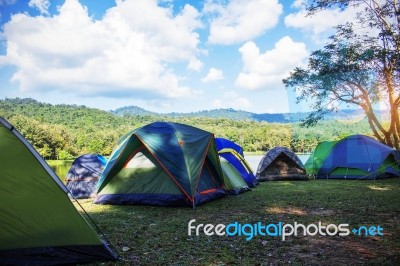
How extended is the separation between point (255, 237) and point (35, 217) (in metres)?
3.29

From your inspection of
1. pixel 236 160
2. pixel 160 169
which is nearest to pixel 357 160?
pixel 236 160

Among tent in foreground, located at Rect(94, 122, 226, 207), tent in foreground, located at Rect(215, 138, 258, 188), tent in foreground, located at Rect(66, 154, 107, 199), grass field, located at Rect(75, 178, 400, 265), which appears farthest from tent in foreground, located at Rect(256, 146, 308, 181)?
tent in foreground, located at Rect(66, 154, 107, 199)

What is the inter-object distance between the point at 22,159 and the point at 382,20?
66.7 feet

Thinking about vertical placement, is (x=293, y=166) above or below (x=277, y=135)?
below

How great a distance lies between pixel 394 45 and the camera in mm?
18125

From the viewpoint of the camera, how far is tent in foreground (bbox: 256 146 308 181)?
15.6 metres

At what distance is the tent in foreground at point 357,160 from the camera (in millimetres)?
15105

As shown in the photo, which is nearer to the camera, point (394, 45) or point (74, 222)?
point (74, 222)

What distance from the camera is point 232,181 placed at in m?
10.8

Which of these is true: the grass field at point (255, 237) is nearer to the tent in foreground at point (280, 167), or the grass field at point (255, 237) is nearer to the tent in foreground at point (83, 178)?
the tent in foreground at point (83, 178)

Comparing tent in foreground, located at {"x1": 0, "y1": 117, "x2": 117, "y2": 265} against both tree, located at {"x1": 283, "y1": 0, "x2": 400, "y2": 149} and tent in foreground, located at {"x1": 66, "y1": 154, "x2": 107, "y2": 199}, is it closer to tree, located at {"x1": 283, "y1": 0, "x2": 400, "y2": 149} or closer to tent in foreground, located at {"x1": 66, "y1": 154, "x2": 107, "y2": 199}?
tent in foreground, located at {"x1": 66, "y1": 154, "x2": 107, "y2": 199}

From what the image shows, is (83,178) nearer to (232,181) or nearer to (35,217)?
(232,181)

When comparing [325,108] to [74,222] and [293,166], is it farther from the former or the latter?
[74,222]

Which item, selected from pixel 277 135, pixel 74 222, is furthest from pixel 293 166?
pixel 277 135
